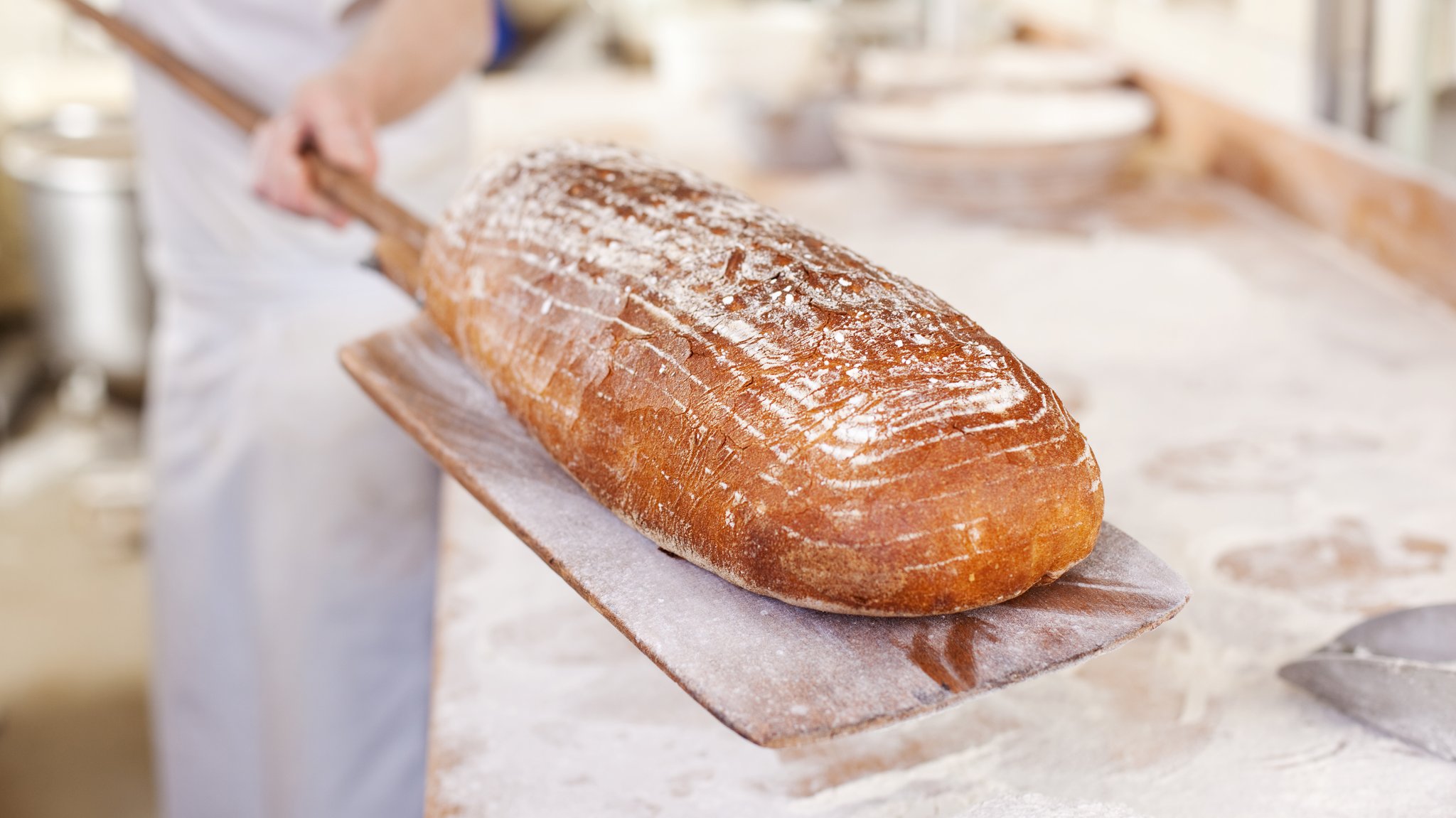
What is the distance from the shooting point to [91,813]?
229 cm

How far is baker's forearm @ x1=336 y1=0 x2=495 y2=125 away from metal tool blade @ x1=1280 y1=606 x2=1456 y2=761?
1160 mm

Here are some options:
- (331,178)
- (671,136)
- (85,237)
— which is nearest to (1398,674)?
(331,178)

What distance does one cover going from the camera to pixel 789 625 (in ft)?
2.29

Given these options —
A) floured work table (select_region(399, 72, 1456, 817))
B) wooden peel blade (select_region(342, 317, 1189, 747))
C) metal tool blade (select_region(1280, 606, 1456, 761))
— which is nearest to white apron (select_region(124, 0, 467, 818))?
floured work table (select_region(399, 72, 1456, 817))

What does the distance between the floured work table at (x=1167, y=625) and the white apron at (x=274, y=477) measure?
49 cm

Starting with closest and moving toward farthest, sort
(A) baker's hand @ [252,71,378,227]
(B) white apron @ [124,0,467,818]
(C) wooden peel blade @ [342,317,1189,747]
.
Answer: (C) wooden peel blade @ [342,317,1189,747] → (A) baker's hand @ [252,71,378,227] → (B) white apron @ [124,0,467,818]

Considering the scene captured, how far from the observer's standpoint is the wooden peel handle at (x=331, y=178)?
1.13 metres

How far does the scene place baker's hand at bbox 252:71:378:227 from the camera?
129 centimetres

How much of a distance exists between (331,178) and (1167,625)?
0.95 metres

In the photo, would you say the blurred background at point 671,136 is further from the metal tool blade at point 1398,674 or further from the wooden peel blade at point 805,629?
the metal tool blade at point 1398,674

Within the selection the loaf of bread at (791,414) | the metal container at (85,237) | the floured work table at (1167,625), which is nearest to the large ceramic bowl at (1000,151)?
the floured work table at (1167,625)

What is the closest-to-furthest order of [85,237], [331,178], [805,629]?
[805,629]
[331,178]
[85,237]

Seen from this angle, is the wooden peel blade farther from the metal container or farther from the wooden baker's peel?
the metal container

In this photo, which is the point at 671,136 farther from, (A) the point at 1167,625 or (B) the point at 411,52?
(A) the point at 1167,625
